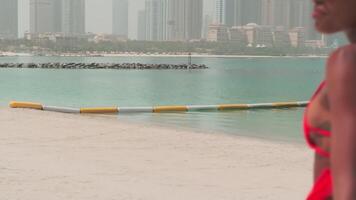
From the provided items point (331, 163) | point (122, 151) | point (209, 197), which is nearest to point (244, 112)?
point (122, 151)

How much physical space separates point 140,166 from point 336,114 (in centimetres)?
788

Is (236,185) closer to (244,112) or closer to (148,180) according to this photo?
(148,180)

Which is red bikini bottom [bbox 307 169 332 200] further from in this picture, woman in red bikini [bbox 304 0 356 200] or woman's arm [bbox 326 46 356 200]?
woman's arm [bbox 326 46 356 200]

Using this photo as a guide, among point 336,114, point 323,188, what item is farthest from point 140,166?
point 336,114

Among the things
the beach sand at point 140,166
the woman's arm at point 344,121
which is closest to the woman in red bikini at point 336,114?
the woman's arm at point 344,121

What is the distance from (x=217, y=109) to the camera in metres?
23.5

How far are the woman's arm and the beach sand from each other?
5.54 meters

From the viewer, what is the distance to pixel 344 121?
1107 mm

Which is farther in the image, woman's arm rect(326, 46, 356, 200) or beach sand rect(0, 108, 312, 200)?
beach sand rect(0, 108, 312, 200)

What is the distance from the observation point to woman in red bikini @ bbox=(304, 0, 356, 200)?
110 centimetres

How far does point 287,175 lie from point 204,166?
4.17 feet

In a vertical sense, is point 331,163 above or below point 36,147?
above

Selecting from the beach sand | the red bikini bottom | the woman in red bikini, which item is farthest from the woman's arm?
the beach sand

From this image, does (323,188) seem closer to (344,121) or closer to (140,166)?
(344,121)
